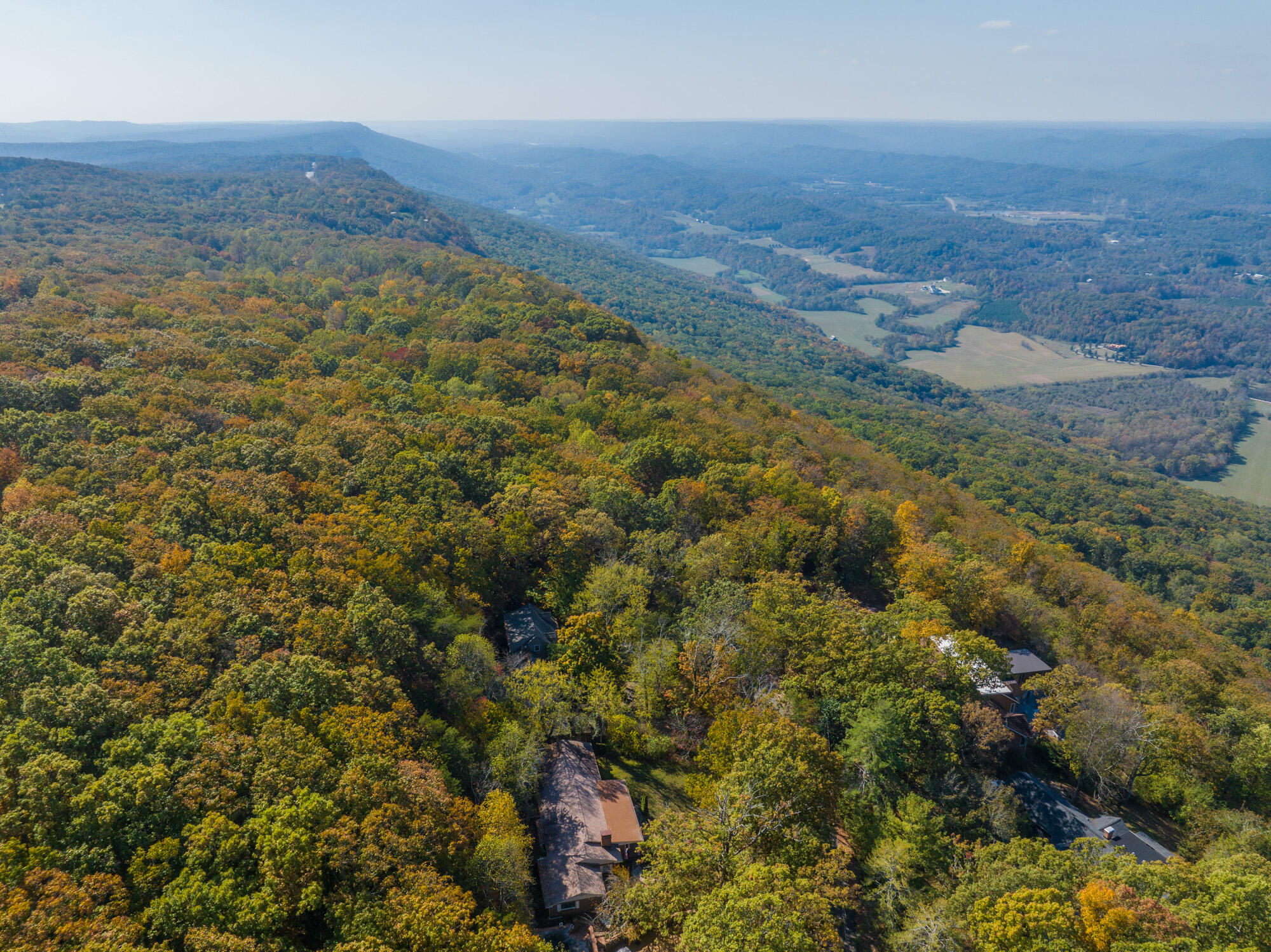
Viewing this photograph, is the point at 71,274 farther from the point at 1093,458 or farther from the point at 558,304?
the point at 1093,458

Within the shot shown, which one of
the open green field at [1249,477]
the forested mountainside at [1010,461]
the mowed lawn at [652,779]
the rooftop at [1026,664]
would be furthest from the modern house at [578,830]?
the open green field at [1249,477]

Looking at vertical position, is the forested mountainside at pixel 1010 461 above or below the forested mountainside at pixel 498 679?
below

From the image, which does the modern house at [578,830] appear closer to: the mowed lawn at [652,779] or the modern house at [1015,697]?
the mowed lawn at [652,779]

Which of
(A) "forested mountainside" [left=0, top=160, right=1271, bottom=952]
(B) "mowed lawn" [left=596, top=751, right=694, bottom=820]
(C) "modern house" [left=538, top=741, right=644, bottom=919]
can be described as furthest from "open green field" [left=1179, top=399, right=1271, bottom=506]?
(C) "modern house" [left=538, top=741, right=644, bottom=919]

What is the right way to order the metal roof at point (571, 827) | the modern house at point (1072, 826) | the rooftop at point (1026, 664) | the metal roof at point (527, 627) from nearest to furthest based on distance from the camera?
the metal roof at point (571, 827) → the modern house at point (1072, 826) → the metal roof at point (527, 627) → the rooftop at point (1026, 664)

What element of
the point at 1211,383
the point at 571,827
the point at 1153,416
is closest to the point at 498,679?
the point at 571,827

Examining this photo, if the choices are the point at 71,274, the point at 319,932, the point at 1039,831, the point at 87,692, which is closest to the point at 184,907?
the point at 319,932

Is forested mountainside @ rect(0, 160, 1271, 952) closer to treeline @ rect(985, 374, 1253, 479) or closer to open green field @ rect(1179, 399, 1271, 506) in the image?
open green field @ rect(1179, 399, 1271, 506)

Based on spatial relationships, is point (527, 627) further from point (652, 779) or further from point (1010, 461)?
point (1010, 461)
